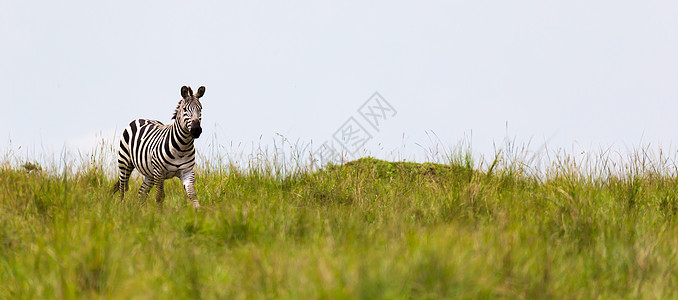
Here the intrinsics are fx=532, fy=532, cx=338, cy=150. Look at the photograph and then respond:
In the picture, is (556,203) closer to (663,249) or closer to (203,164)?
(663,249)

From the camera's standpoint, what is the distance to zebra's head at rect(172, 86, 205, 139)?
642 centimetres

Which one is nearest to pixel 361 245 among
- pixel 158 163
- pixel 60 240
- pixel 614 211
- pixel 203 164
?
pixel 60 240

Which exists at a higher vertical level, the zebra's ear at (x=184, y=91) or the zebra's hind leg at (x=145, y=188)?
the zebra's ear at (x=184, y=91)

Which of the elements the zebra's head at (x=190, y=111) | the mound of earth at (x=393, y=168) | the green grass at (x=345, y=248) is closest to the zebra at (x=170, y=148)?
the zebra's head at (x=190, y=111)

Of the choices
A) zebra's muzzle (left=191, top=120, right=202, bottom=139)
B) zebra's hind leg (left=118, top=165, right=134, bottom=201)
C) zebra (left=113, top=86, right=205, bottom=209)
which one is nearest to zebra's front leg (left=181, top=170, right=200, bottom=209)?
zebra (left=113, top=86, right=205, bottom=209)

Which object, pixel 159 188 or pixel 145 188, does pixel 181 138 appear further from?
pixel 145 188

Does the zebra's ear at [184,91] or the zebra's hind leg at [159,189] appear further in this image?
the zebra's hind leg at [159,189]

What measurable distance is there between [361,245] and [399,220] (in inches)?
53.2

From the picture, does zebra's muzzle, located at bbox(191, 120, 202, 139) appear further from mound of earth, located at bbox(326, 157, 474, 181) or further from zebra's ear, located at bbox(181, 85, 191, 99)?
mound of earth, located at bbox(326, 157, 474, 181)

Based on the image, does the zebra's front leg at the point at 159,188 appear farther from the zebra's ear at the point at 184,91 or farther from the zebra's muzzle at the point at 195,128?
the zebra's ear at the point at 184,91

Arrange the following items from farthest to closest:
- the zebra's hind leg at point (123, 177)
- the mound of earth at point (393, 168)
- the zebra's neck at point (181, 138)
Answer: the mound of earth at point (393, 168)
the zebra's hind leg at point (123, 177)
the zebra's neck at point (181, 138)

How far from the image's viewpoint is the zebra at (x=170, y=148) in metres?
6.61

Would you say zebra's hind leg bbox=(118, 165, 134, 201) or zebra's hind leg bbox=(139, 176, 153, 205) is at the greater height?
zebra's hind leg bbox=(118, 165, 134, 201)

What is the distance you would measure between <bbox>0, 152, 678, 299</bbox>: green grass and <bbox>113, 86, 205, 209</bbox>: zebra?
494mm
